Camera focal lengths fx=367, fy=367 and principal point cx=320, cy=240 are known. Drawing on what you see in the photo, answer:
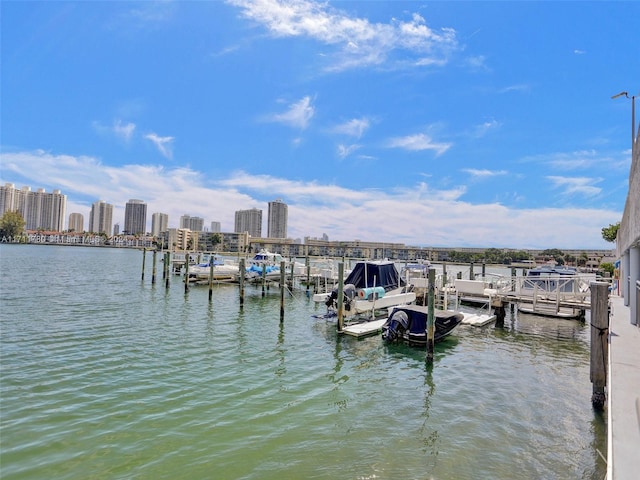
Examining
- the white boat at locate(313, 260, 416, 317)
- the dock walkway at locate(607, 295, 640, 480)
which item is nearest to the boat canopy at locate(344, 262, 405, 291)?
the white boat at locate(313, 260, 416, 317)

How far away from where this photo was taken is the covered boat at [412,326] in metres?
15.9

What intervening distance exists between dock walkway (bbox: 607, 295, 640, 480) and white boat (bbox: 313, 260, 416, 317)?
10975 millimetres

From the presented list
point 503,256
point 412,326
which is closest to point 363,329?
point 412,326

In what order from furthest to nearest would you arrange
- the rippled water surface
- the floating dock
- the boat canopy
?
1. the boat canopy
2. the floating dock
3. the rippled water surface

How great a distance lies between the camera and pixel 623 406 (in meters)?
6.38

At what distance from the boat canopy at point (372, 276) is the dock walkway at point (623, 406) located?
12.3m

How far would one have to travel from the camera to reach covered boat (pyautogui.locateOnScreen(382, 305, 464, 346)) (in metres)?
15.9

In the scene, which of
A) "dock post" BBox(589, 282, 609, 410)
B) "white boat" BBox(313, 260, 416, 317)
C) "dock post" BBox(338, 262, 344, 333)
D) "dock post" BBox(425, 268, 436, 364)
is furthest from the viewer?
"white boat" BBox(313, 260, 416, 317)

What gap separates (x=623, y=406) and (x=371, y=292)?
14489mm

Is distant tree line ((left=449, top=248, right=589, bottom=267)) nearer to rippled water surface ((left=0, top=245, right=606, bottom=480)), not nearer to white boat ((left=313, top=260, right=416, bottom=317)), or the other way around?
white boat ((left=313, top=260, right=416, bottom=317))

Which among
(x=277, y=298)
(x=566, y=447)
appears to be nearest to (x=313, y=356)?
(x=566, y=447)

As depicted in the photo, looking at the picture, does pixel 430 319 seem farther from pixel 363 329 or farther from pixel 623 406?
pixel 623 406

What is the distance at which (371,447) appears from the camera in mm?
7598

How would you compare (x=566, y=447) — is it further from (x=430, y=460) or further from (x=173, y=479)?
(x=173, y=479)
